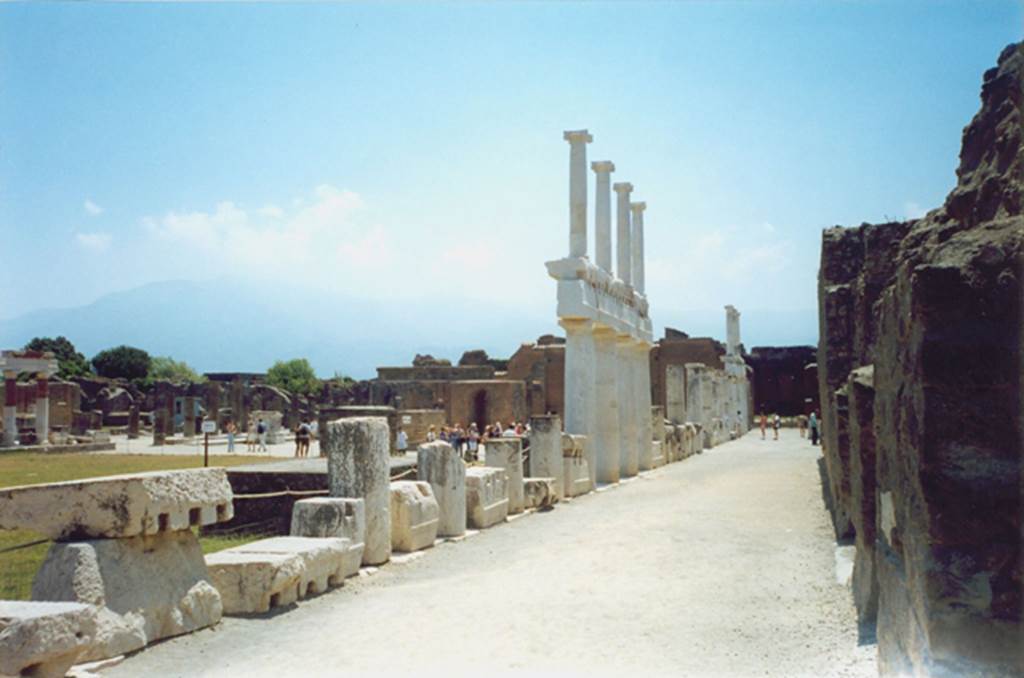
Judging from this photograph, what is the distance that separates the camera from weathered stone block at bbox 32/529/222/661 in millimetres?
6031

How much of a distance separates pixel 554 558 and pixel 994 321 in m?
7.40

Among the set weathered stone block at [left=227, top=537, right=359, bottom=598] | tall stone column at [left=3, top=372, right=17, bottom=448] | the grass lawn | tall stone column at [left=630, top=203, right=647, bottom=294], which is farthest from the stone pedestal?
tall stone column at [left=3, top=372, right=17, bottom=448]

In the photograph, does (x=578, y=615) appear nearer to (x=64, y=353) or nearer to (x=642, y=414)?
(x=642, y=414)

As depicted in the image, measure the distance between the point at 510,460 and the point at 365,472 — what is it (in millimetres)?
4957

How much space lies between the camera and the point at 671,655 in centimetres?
618

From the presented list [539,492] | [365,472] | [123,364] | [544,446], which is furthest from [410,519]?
[123,364]

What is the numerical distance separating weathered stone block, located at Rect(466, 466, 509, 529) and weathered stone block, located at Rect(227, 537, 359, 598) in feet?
12.8

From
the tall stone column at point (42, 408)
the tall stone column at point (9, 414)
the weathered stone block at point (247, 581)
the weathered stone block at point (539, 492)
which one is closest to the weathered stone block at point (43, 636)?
the weathered stone block at point (247, 581)

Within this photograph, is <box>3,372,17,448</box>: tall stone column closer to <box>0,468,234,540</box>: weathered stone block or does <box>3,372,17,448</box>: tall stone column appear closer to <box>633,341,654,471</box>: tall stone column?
<box>633,341,654,471</box>: tall stone column

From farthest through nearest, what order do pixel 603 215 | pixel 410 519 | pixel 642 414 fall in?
pixel 642 414
pixel 603 215
pixel 410 519

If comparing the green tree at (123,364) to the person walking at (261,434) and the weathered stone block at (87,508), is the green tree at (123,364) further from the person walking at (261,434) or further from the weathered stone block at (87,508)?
the weathered stone block at (87,508)

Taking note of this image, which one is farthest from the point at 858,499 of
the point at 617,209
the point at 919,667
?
the point at 617,209

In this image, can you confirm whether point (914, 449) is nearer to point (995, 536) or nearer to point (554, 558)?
point (995, 536)

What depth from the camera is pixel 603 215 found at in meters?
21.8
